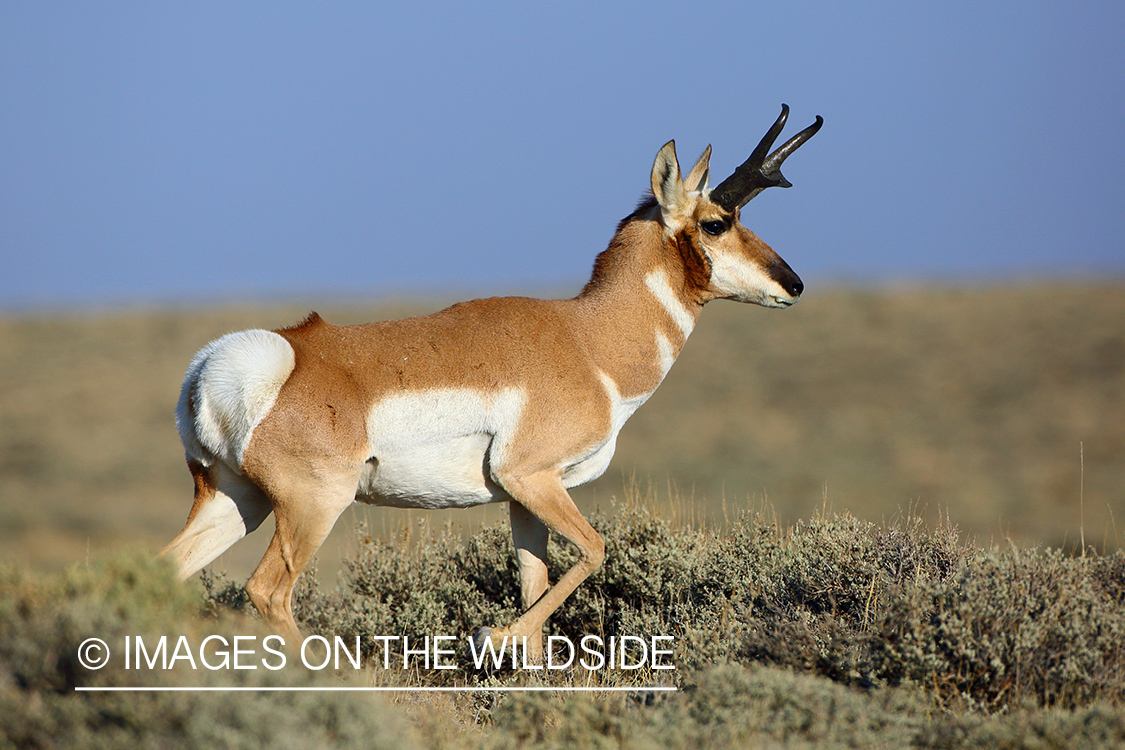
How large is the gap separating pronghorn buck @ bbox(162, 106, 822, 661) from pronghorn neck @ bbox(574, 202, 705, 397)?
0.04 feet

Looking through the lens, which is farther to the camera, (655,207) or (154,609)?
(655,207)

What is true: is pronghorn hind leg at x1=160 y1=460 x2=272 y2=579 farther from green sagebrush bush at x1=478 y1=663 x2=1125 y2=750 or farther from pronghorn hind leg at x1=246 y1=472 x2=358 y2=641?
green sagebrush bush at x1=478 y1=663 x2=1125 y2=750

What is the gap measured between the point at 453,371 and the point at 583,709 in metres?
2.18

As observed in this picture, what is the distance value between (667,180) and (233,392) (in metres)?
3.15

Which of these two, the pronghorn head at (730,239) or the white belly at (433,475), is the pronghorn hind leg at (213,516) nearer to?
the white belly at (433,475)

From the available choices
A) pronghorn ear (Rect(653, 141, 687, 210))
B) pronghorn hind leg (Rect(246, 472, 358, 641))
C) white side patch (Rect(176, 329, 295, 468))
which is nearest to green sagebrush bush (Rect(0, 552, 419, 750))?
pronghorn hind leg (Rect(246, 472, 358, 641))

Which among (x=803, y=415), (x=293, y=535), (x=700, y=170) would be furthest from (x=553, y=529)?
(x=803, y=415)

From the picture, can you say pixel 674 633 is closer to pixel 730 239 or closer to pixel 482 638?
pixel 482 638

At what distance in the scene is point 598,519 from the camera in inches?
324

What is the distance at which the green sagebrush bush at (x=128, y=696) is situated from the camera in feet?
13.0

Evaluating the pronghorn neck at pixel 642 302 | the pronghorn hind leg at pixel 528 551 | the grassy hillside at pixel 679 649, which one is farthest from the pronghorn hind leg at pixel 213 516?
the pronghorn neck at pixel 642 302

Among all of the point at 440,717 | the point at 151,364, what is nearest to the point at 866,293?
the point at 151,364

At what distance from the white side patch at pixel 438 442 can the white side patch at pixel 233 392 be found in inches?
24.9

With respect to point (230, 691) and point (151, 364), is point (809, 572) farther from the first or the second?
point (151, 364)
